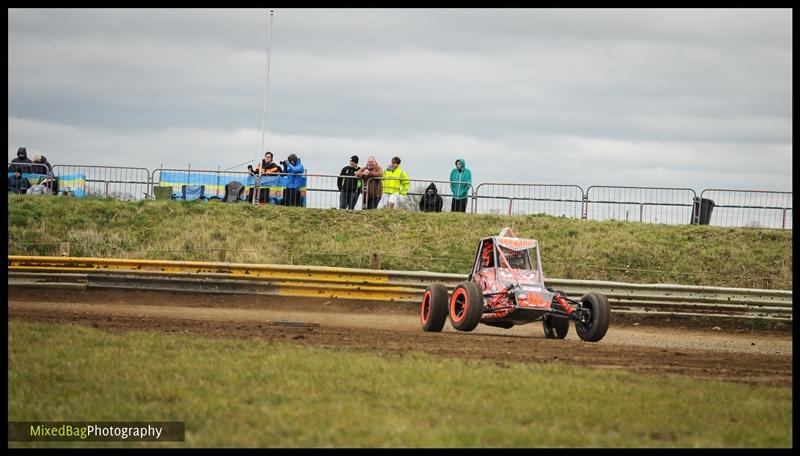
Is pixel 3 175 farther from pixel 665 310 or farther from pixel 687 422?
pixel 665 310

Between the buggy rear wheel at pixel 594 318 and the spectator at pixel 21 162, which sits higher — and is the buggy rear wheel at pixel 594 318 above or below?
below

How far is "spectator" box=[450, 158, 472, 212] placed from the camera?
91.2 feet

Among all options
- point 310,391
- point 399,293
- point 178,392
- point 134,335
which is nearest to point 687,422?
point 310,391

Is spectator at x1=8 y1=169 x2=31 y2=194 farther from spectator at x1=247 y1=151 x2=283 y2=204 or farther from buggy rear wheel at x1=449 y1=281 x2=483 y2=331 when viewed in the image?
buggy rear wheel at x1=449 y1=281 x2=483 y2=331

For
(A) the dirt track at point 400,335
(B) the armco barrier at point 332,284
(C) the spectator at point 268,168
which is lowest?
(A) the dirt track at point 400,335

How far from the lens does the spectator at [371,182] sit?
27.5m

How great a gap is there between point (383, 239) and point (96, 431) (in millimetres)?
18469

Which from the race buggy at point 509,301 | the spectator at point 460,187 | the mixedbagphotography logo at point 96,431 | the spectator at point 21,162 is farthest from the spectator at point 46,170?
the mixedbagphotography logo at point 96,431

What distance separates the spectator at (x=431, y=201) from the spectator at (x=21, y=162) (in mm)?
10734

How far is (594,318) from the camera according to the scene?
15508 mm

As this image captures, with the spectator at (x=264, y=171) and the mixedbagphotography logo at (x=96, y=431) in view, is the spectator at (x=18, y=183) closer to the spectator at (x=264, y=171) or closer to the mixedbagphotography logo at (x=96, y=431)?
the spectator at (x=264, y=171)

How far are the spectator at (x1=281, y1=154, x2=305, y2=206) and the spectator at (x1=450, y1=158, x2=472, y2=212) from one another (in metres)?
4.04
